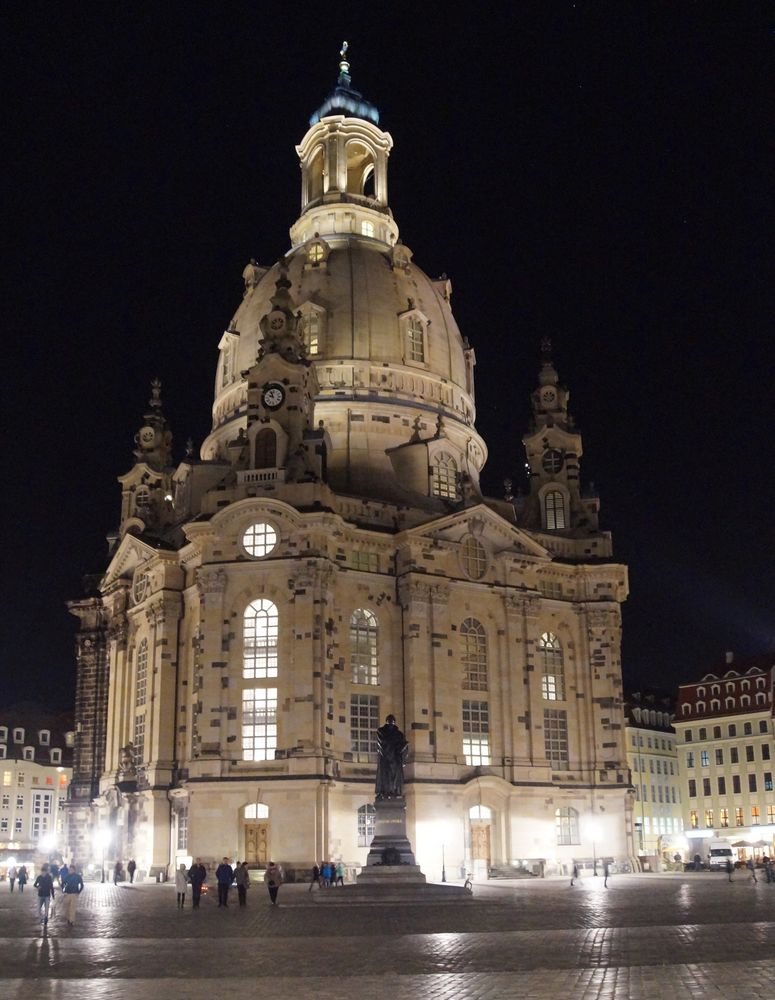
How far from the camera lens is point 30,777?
115 meters

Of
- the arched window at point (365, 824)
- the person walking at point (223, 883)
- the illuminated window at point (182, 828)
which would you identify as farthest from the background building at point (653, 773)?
the person walking at point (223, 883)

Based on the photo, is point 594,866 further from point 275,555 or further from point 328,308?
point 328,308

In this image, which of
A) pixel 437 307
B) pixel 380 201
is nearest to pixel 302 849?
pixel 437 307

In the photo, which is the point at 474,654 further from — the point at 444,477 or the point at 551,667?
the point at 444,477

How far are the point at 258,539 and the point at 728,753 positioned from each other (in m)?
59.7

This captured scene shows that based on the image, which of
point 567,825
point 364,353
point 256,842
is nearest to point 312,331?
point 364,353

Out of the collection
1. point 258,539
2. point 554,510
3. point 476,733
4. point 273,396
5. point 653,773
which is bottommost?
point 653,773

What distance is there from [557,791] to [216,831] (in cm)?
2069

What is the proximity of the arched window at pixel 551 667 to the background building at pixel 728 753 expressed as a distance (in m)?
32.9

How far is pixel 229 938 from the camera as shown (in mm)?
28797

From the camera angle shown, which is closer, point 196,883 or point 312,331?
point 196,883

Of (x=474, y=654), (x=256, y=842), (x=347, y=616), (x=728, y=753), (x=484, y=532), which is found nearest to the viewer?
(x=256, y=842)

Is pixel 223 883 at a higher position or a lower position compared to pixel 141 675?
lower

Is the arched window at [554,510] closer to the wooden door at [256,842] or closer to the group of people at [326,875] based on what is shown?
the wooden door at [256,842]
